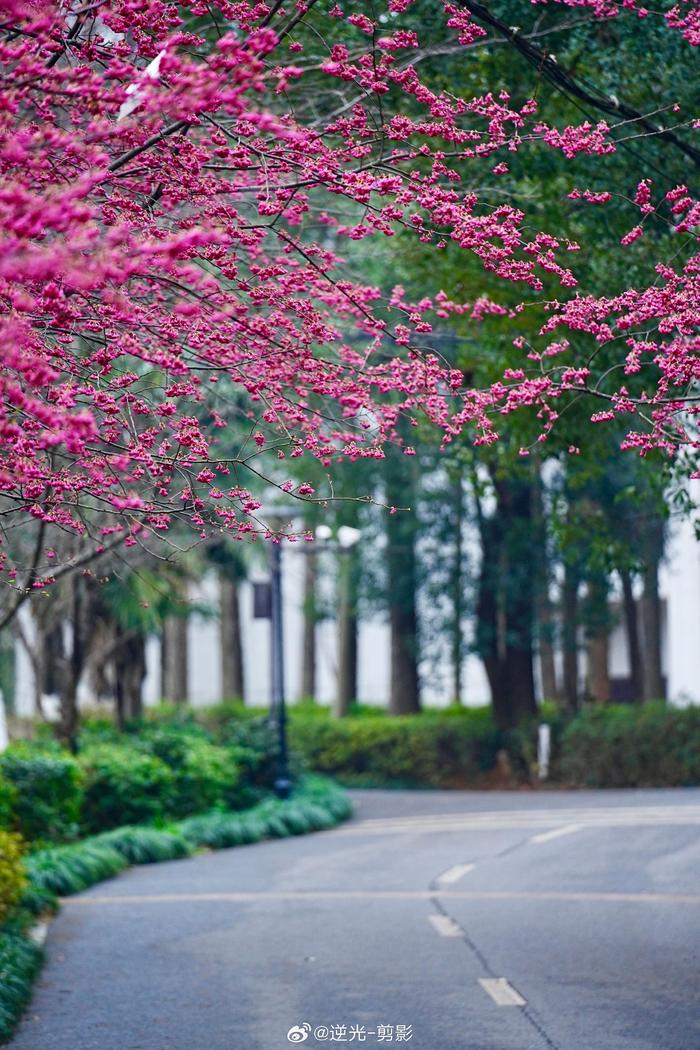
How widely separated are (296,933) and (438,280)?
5.73m

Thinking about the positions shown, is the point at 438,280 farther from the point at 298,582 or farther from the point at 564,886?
the point at 298,582

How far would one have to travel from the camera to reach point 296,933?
11688mm

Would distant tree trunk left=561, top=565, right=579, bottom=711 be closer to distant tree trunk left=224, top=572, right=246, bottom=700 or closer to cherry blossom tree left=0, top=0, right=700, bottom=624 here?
distant tree trunk left=224, top=572, right=246, bottom=700

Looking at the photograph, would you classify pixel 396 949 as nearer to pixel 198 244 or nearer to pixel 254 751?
pixel 198 244

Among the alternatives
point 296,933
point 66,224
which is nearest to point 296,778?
point 296,933

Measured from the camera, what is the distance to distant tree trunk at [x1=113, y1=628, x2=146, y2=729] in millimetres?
28266

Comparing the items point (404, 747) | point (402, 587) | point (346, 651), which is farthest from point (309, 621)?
point (404, 747)

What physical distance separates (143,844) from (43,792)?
6.32ft

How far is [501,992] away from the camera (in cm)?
885

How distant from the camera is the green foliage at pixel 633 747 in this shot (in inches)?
995

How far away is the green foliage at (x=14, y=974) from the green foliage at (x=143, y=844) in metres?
6.48

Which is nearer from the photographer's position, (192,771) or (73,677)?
(192,771)

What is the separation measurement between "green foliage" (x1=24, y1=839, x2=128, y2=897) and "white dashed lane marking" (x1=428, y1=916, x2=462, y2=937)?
149 inches

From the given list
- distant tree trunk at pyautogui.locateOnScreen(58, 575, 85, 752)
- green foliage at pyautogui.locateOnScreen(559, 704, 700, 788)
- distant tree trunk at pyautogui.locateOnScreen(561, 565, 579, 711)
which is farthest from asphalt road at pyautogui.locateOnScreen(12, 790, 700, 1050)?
distant tree trunk at pyautogui.locateOnScreen(561, 565, 579, 711)
